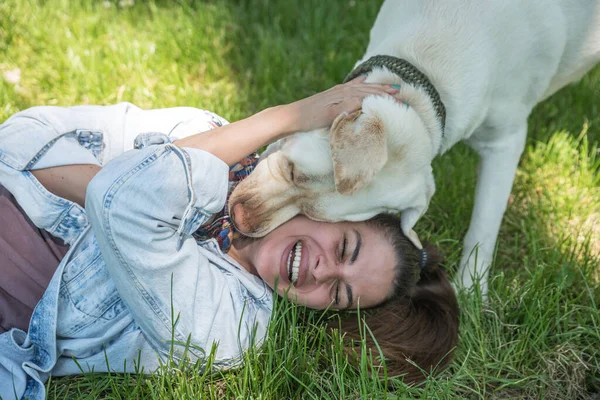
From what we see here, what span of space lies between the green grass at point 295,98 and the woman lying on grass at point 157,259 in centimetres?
10

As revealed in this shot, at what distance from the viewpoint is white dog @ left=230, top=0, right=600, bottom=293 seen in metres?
2.21

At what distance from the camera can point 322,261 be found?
7.53 feet

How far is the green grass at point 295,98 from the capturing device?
2180 millimetres

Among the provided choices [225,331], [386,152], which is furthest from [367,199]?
[225,331]

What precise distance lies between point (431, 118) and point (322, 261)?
2.06 ft

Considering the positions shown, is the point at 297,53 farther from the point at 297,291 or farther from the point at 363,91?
the point at 297,291

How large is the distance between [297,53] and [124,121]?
1520mm

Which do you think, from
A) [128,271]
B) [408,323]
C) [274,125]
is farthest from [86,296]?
[408,323]

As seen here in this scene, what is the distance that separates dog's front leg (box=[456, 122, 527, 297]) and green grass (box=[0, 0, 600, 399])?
9cm

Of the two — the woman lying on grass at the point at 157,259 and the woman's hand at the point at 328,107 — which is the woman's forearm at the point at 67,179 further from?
the woman's hand at the point at 328,107

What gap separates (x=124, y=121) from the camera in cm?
257

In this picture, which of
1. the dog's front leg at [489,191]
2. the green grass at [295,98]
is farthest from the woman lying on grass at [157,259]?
the dog's front leg at [489,191]

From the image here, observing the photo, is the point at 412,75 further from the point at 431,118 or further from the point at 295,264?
the point at 295,264

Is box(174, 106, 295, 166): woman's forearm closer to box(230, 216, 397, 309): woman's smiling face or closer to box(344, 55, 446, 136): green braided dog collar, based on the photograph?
box(230, 216, 397, 309): woman's smiling face
